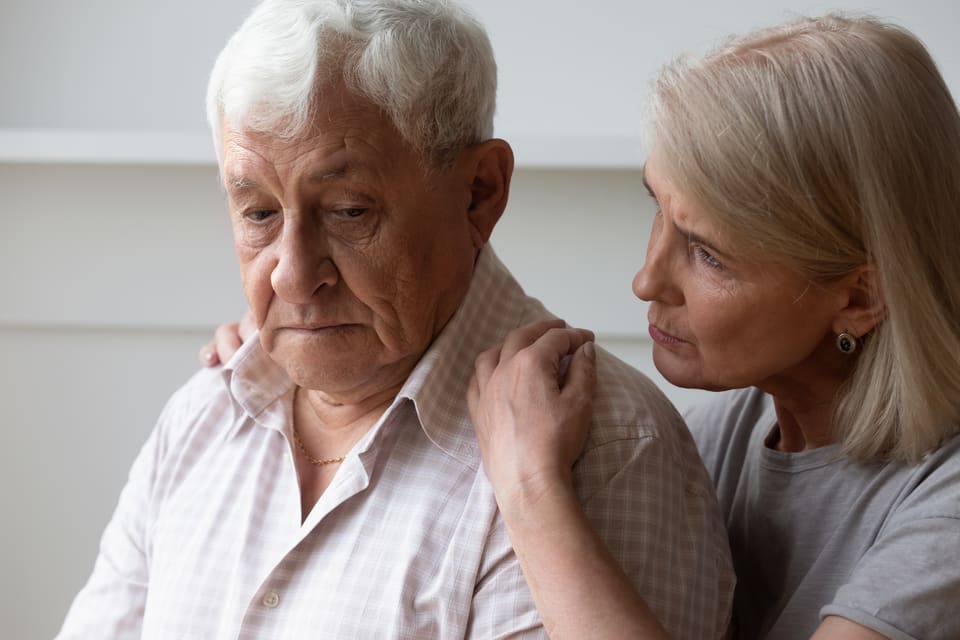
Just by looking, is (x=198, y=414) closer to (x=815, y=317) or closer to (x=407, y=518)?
(x=407, y=518)

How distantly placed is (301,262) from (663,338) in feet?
1.57

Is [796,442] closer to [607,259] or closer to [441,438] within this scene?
[441,438]

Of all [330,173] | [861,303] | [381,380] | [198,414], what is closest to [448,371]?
[381,380]

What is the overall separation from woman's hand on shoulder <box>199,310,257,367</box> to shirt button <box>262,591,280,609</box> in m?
0.44

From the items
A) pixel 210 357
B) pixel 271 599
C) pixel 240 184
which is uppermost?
pixel 240 184

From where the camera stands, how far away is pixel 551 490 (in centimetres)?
129

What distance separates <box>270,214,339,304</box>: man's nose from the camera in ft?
4.60

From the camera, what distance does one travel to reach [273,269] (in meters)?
1.44

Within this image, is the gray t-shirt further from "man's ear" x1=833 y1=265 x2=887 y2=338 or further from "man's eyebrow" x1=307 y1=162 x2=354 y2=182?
"man's eyebrow" x1=307 y1=162 x2=354 y2=182

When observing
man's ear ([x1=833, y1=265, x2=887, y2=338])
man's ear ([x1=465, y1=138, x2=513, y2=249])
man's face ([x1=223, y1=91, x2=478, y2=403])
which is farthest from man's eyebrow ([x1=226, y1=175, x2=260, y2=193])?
man's ear ([x1=833, y1=265, x2=887, y2=338])

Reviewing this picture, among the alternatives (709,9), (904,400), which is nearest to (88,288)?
(709,9)

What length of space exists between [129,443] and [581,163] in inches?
44.0

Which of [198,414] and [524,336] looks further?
[198,414]

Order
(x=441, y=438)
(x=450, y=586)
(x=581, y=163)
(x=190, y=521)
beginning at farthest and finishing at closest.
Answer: (x=581, y=163) < (x=190, y=521) < (x=441, y=438) < (x=450, y=586)
